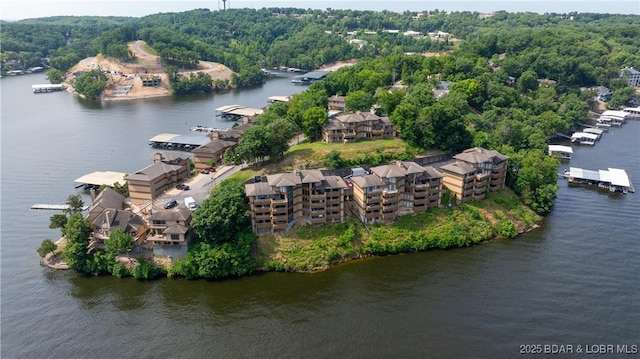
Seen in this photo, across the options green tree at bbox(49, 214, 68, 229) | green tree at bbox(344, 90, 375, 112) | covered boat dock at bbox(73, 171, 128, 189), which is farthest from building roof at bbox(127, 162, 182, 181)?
green tree at bbox(344, 90, 375, 112)

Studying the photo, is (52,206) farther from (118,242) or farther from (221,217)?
(221,217)

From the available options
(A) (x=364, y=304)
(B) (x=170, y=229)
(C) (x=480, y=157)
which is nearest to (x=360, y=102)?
(C) (x=480, y=157)

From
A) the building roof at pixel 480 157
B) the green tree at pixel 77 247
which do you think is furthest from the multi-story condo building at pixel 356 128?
the green tree at pixel 77 247

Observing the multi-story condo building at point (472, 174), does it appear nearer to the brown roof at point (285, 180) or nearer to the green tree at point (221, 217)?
the brown roof at point (285, 180)

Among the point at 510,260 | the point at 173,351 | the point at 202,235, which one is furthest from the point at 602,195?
the point at 173,351

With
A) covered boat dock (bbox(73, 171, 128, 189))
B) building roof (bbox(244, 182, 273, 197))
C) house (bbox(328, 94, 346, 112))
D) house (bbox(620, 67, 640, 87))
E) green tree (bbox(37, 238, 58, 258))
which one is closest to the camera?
green tree (bbox(37, 238, 58, 258))

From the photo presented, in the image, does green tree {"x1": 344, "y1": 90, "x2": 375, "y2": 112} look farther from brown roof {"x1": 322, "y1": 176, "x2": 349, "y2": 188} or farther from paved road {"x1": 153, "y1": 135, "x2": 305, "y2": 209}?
brown roof {"x1": 322, "y1": 176, "x2": 349, "y2": 188}
